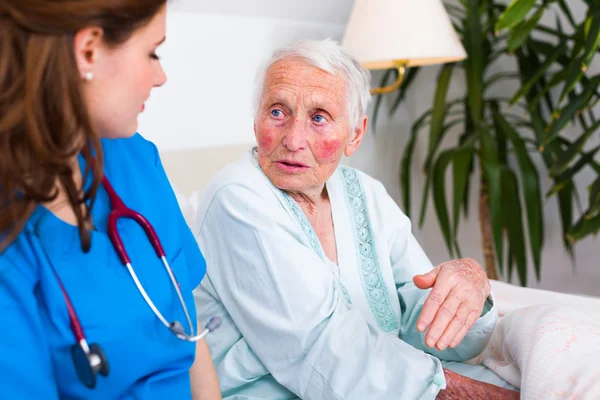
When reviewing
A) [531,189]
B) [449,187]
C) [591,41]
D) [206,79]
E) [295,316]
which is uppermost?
[591,41]

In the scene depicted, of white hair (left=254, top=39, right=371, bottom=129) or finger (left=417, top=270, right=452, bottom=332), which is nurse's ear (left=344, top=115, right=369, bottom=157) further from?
finger (left=417, top=270, right=452, bottom=332)

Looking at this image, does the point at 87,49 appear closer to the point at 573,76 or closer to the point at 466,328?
the point at 466,328

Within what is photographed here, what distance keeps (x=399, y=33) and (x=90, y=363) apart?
6.35ft

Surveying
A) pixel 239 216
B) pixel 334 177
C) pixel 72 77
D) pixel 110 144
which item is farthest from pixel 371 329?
pixel 72 77

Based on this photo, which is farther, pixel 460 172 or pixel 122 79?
pixel 460 172

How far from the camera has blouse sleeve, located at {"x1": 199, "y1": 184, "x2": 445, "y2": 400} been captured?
4.16ft

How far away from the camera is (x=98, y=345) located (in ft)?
2.80

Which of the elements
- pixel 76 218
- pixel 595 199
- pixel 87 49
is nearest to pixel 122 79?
pixel 87 49

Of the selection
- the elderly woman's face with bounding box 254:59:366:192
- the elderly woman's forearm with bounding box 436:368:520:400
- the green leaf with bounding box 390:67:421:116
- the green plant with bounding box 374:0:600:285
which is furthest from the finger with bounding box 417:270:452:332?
the green leaf with bounding box 390:67:421:116

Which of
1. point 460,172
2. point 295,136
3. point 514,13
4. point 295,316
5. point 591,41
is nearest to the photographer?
point 295,316

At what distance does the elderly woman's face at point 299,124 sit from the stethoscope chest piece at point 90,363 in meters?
0.69

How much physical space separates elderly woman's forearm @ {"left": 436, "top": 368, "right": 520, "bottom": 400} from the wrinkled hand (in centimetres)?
7

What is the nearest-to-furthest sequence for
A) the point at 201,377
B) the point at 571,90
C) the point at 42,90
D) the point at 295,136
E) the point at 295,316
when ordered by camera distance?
the point at 42,90
the point at 201,377
the point at 295,316
the point at 295,136
the point at 571,90

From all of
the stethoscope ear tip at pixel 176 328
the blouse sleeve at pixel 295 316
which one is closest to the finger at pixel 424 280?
the blouse sleeve at pixel 295 316
